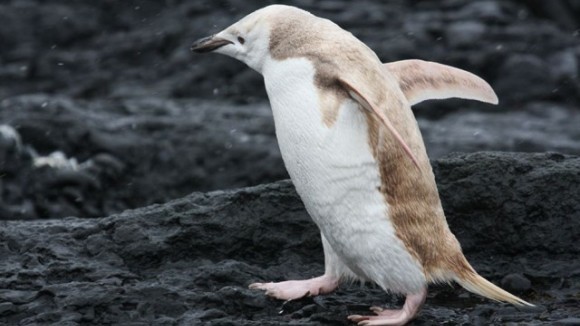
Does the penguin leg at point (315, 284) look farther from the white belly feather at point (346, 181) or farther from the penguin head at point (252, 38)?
the penguin head at point (252, 38)

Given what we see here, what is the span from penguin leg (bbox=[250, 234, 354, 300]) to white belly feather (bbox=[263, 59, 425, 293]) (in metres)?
0.25

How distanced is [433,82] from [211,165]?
4.04 metres

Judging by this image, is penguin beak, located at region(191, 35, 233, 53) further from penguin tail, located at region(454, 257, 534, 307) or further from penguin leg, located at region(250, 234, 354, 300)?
penguin tail, located at region(454, 257, 534, 307)

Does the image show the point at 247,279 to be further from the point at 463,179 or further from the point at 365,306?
the point at 463,179

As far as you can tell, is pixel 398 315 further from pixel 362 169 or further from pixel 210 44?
pixel 210 44

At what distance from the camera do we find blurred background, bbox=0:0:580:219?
8.73 m

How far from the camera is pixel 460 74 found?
5.13 meters

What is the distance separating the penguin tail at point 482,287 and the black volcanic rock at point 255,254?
0.07 metres

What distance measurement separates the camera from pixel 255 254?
5.22 m

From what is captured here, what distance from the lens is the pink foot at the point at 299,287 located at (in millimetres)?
4645

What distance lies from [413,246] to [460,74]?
1020mm

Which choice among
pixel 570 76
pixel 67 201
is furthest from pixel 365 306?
pixel 570 76

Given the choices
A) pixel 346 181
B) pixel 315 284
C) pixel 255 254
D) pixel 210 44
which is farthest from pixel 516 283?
pixel 210 44

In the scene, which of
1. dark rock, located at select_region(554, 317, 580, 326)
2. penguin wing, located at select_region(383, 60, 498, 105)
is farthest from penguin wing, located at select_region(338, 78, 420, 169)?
dark rock, located at select_region(554, 317, 580, 326)
